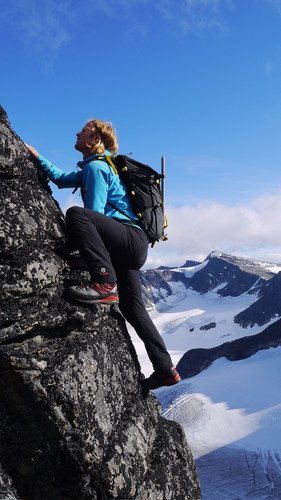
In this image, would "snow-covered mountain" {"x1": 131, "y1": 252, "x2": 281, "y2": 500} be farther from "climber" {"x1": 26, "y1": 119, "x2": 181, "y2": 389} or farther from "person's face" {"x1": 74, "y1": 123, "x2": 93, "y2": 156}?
"person's face" {"x1": 74, "y1": 123, "x2": 93, "y2": 156}

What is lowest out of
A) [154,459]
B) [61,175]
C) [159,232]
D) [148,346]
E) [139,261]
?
[154,459]

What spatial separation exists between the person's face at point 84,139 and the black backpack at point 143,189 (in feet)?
2.08

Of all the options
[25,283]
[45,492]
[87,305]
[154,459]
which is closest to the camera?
[45,492]

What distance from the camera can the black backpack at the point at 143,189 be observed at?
8477 millimetres

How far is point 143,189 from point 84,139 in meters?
1.66

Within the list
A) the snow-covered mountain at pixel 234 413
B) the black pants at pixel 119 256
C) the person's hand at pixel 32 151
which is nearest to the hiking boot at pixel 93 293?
the black pants at pixel 119 256

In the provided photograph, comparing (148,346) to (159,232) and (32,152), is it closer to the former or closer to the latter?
(159,232)

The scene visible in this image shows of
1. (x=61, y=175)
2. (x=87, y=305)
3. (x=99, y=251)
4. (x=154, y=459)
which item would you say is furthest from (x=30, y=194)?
(x=154, y=459)

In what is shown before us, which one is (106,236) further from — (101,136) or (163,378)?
(163,378)

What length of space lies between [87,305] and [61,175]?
9.59 feet

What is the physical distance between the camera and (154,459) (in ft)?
27.7

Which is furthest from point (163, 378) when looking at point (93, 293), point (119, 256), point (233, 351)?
point (233, 351)

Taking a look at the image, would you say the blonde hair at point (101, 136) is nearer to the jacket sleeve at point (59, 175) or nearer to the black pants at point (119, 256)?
the jacket sleeve at point (59, 175)

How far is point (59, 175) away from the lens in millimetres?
8734
